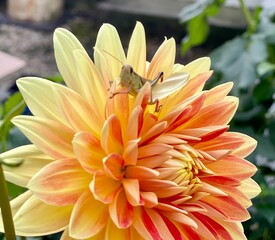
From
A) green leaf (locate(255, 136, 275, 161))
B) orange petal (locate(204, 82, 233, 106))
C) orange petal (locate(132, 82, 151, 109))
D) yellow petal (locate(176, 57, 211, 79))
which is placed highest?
orange petal (locate(132, 82, 151, 109))

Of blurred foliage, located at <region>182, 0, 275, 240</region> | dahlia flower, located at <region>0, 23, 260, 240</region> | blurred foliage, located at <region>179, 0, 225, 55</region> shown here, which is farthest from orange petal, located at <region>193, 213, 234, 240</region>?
blurred foliage, located at <region>179, 0, 225, 55</region>

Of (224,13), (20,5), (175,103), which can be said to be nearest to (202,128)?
(175,103)

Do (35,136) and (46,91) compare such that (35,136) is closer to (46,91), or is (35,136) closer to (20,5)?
(46,91)

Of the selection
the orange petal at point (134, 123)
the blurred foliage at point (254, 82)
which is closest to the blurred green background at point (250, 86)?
the blurred foliage at point (254, 82)

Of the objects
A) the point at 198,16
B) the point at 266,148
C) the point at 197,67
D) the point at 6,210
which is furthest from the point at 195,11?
the point at 6,210

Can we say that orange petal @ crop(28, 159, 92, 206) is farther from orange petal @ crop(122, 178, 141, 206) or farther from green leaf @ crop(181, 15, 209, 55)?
green leaf @ crop(181, 15, 209, 55)

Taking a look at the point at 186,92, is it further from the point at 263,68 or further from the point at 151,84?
the point at 263,68

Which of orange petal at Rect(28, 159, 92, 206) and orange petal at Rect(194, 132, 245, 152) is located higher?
orange petal at Rect(194, 132, 245, 152)

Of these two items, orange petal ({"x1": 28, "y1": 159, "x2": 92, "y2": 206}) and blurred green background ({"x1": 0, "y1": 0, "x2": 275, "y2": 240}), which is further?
blurred green background ({"x1": 0, "y1": 0, "x2": 275, "y2": 240})
